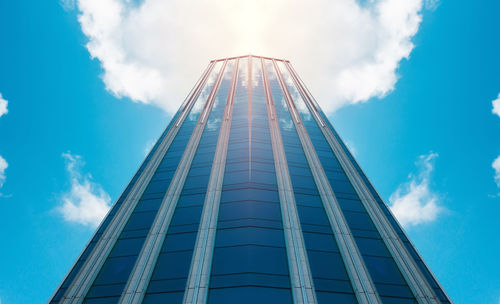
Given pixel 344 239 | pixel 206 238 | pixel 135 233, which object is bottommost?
pixel 206 238

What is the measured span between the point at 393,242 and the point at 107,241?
67.8ft

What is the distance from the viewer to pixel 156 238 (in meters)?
25.9

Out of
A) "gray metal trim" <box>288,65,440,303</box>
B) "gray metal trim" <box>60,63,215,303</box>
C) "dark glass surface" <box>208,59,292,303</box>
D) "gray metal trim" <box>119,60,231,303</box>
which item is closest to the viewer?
"dark glass surface" <box>208,59,292,303</box>

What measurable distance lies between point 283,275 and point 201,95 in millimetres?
51817

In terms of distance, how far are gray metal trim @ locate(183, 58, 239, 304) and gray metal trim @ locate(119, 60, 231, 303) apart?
262 centimetres

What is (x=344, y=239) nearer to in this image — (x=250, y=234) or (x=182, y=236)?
(x=250, y=234)

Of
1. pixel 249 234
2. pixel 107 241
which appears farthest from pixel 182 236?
pixel 107 241

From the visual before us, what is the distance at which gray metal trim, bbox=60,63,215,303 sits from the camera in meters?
21.9

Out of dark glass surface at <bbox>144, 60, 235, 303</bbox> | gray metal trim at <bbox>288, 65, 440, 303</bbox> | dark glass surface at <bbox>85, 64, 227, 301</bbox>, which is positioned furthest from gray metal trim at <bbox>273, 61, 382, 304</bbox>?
dark glass surface at <bbox>85, 64, 227, 301</bbox>

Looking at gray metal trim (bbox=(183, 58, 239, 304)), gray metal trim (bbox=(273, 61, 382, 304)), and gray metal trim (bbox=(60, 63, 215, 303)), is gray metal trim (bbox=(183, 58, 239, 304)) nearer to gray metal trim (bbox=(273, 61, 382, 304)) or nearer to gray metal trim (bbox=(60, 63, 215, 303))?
gray metal trim (bbox=(60, 63, 215, 303))

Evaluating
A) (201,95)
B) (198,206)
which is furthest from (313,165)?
(201,95)

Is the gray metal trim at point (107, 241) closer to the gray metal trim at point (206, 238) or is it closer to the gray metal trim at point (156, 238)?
the gray metal trim at point (156, 238)

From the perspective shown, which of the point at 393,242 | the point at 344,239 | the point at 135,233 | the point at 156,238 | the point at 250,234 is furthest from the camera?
the point at 135,233

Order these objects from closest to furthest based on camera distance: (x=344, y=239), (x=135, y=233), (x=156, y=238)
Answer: (x=344, y=239) → (x=156, y=238) → (x=135, y=233)
